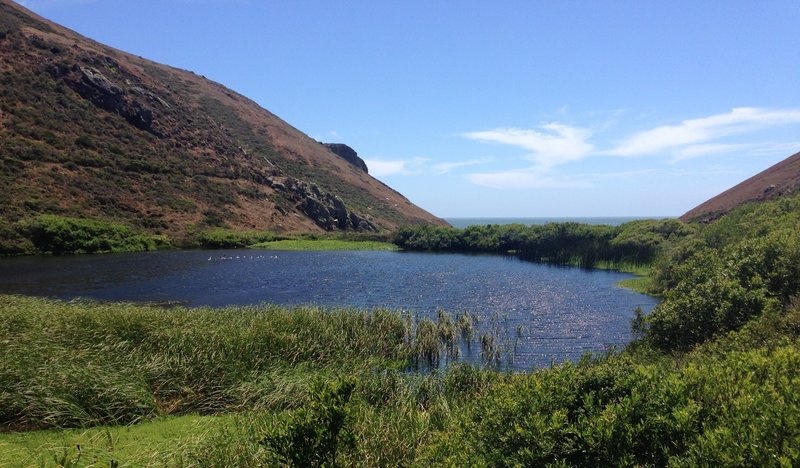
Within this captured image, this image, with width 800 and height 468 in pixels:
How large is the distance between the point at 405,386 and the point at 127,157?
90219 mm

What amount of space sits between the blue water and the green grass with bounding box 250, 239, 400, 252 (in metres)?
18.3

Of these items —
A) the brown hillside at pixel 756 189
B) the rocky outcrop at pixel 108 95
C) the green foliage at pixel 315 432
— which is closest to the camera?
the green foliage at pixel 315 432

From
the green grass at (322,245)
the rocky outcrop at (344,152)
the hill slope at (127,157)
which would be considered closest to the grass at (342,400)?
the hill slope at (127,157)

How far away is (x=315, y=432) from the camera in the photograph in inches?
279

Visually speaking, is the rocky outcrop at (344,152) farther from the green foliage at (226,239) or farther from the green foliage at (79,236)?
the green foliage at (79,236)

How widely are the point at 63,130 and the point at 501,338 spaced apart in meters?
86.4

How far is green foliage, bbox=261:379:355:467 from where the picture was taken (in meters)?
7.05

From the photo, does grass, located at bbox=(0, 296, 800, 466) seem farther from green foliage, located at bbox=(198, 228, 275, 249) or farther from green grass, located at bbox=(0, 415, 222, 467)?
green foliage, located at bbox=(198, 228, 275, 249)

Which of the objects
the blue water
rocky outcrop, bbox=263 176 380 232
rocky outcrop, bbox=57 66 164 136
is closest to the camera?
the blue water

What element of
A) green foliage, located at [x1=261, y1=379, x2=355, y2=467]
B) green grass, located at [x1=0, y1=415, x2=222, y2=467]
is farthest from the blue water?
green foliage, located at [x1=261, y1=379, x2=355, y2=467]

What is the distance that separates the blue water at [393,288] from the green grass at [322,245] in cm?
1835

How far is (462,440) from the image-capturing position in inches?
286

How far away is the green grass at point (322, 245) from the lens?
270ft

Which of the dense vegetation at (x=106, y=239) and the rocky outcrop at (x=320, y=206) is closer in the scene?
the dense vegetation at (x=106, y=239)
